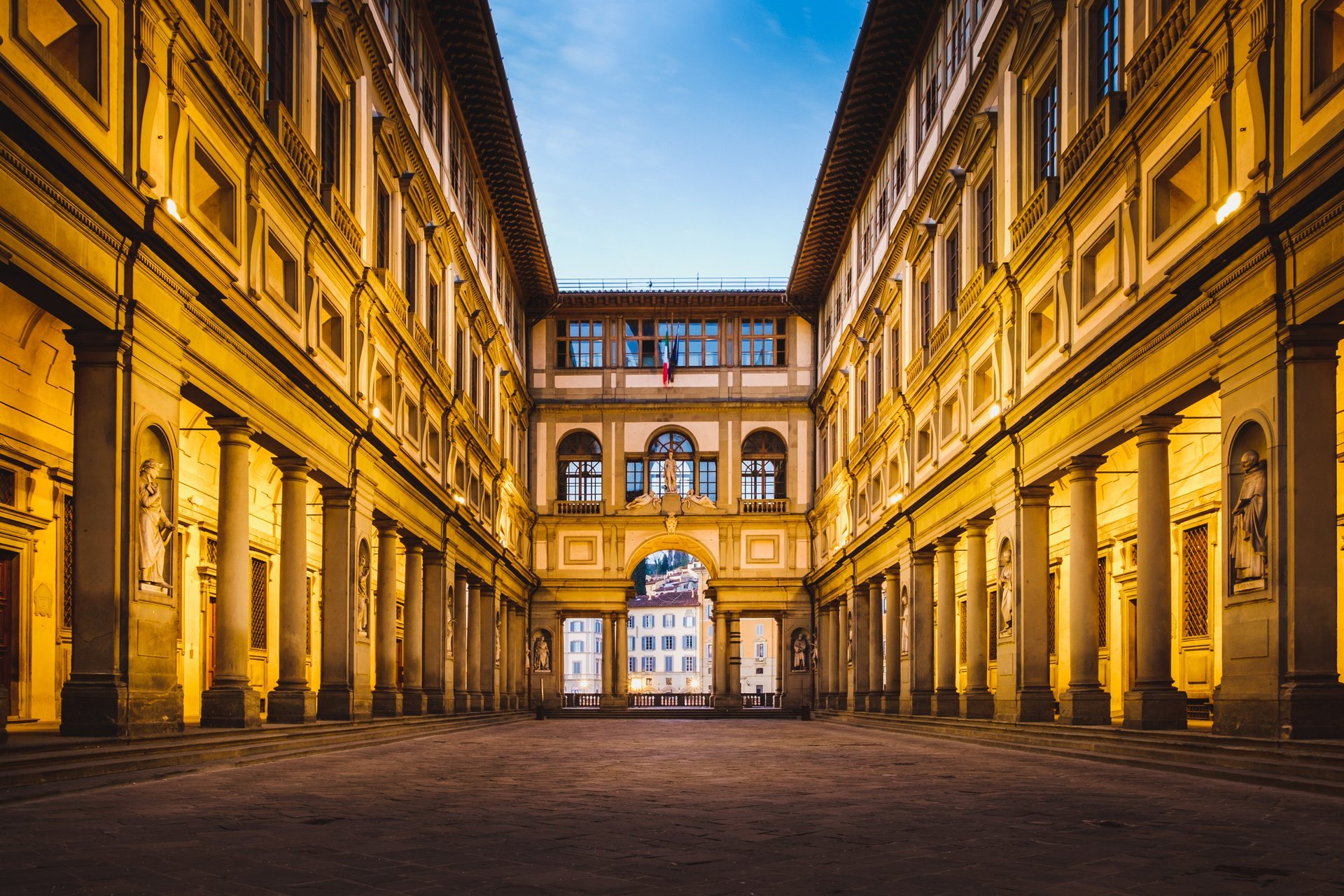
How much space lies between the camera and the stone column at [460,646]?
38562 mm

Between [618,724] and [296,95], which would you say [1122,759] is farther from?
[618,724]

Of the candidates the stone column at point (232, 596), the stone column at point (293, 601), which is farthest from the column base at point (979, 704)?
the stone column at point (232, 596)

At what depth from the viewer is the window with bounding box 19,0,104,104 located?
13.4 metres

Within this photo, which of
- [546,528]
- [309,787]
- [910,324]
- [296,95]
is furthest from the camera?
[546,528]

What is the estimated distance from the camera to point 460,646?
3972cm

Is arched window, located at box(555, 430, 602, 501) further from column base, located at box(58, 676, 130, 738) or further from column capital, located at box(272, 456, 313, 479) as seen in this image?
column base, located at box(58, 676, 130, 738)

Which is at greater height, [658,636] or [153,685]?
[153,685]

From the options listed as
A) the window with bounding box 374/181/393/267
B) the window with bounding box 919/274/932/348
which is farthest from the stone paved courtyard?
the window with bounding box 919/274/932/348

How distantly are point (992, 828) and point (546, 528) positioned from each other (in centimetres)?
4807

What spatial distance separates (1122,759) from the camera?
15.8 meters

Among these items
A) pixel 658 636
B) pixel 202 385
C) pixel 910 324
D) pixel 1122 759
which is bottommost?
pixel 658 636

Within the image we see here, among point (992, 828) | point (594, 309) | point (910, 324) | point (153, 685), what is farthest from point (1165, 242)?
point (594, 309)

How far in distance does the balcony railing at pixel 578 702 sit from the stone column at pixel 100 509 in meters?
41.7

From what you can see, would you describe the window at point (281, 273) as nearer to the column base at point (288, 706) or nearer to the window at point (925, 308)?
the column base at point (288, 706)
